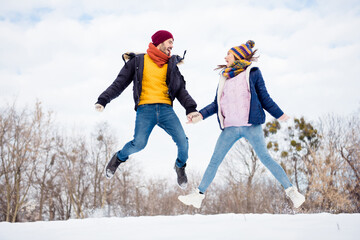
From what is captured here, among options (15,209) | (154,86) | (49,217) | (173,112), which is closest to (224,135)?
(173,112)

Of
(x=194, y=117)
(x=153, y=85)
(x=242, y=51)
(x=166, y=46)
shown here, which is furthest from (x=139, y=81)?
(x=242, y=51)

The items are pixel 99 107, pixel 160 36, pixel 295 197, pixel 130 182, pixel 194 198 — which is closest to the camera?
pixel 295 197

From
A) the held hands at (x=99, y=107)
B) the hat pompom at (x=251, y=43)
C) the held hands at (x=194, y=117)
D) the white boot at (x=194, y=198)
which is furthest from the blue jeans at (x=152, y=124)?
the hat pompom at (x=251, y=43)

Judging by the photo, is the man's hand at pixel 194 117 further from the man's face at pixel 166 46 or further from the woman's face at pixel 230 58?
the man's face at pixel 166 46

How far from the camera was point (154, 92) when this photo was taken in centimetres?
350

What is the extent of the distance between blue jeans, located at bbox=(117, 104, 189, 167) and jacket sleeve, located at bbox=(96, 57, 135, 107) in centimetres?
36

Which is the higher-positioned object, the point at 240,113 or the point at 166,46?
the point at 166,46

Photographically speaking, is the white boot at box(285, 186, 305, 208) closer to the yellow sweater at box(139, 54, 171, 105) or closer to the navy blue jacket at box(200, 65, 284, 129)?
the navy blue jacket at box(200, 65, 284, 129)

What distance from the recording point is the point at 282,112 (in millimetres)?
3301

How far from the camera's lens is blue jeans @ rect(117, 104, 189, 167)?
3453 millimetres

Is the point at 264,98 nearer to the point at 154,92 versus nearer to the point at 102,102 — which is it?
the point at 154,92

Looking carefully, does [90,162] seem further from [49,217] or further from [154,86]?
[154,86]

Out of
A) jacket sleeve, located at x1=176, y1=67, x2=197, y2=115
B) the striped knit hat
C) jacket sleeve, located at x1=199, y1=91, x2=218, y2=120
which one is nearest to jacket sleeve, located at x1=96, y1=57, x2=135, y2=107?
jacket sleeve, located at x1=176, y1=67, x2=197, y2=115

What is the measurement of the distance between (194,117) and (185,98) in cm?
29
